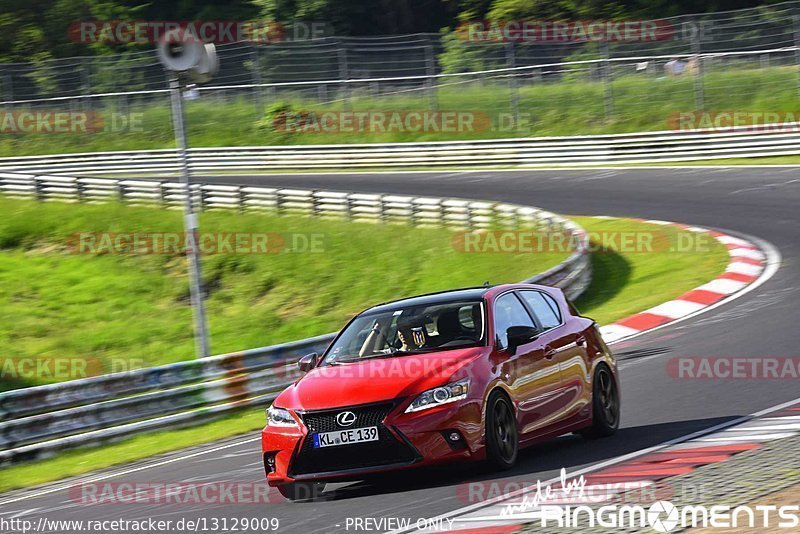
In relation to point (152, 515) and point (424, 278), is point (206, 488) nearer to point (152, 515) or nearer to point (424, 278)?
point (152, 515)

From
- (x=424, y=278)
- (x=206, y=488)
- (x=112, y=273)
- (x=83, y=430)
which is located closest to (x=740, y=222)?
(x=424, y=278)

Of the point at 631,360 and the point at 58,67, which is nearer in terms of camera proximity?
the point at 631,360

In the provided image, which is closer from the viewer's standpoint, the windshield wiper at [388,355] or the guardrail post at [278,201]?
the windshield wiper at [388,355]

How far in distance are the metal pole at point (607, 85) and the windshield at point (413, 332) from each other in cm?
2743

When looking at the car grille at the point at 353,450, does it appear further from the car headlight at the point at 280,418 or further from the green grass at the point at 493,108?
the green grass at the point at 493,108

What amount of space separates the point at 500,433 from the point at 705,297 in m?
9.29

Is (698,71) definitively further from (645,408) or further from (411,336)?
(411,336)

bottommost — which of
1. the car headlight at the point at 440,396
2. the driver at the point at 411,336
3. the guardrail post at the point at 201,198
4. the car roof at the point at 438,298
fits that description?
the guardrail post at the point at 201,198

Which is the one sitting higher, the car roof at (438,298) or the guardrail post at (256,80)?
the car roof at (438,298)

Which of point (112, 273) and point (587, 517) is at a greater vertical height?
point (587, 517)

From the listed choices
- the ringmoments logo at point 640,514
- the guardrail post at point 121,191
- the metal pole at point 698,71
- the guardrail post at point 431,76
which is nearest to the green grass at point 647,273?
the ringmoments logo at point 640,514

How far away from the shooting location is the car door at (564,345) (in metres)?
9.15

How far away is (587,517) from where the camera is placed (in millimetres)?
6480

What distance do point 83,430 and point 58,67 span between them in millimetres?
31516
